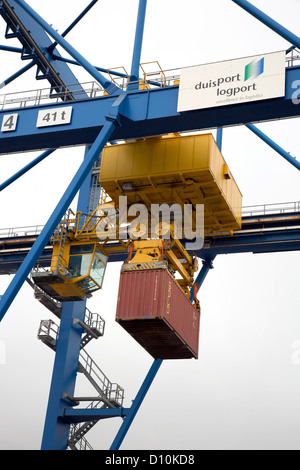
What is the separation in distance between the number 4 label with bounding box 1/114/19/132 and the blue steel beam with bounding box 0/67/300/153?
0.14 m

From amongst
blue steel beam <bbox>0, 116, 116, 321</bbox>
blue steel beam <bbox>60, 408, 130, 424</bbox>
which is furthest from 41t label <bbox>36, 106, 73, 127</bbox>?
blue steel beam <bbox>60, 408, 130, 424</bbox>

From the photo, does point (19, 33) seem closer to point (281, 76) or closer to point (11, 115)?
point (11, 115)

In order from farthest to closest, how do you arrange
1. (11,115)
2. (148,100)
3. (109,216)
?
(109,216) < (11,115) < (148,100)

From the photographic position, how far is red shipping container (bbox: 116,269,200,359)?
23.7m

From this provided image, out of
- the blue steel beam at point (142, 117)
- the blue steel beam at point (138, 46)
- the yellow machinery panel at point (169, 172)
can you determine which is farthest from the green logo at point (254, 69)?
the blue steel beam at point (138, 46)

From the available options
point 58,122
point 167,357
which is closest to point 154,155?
point 58,122

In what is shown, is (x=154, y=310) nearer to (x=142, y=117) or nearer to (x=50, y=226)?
(x=50, y=226)

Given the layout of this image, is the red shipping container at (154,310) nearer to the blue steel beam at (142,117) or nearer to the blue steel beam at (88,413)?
the blue steel beam at (142,117)

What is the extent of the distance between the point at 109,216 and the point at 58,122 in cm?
479

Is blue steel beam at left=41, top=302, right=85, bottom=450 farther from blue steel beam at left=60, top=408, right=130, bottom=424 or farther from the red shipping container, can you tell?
the red shipping container

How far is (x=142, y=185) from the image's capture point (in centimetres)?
2603

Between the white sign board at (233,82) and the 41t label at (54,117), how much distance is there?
419 cm

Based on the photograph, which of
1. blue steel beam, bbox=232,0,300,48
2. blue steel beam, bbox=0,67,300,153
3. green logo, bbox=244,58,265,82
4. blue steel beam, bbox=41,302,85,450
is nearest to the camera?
blue steel beam, bbox=232,0,300,48

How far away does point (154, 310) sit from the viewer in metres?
23.5
